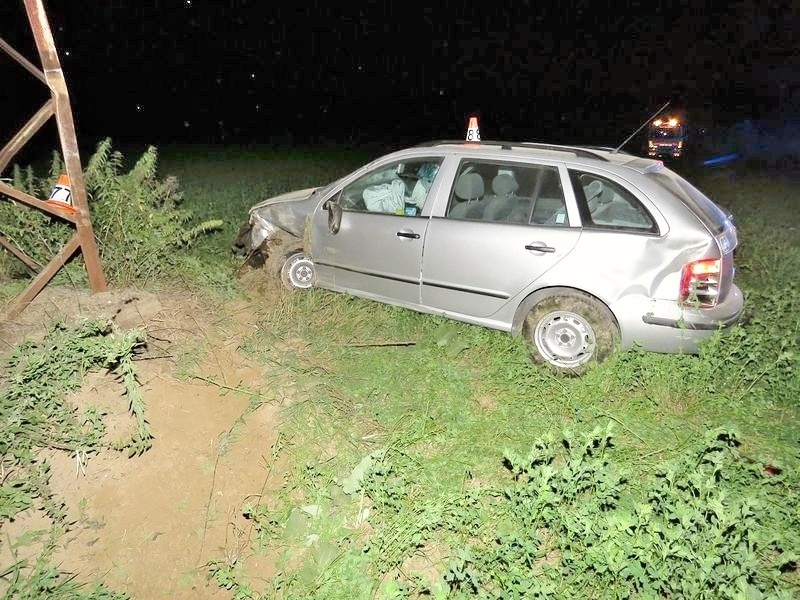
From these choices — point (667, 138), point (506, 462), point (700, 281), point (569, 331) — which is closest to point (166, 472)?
point (506, 462)

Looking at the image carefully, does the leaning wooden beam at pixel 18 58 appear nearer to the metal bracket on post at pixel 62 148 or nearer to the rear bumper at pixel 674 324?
the metal bracket on post at pixel 62 148

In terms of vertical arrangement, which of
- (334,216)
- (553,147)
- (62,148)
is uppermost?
(62,148)

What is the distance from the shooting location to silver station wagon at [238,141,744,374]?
3.99 meters

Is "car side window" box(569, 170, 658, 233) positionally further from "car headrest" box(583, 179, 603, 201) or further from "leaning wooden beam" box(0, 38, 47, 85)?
"leaning wooden beam" box(0, 38, 47, 85)

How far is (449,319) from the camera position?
4.99 metres

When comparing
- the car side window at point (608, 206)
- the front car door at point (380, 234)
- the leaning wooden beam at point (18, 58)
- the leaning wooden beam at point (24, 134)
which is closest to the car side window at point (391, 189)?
the front car door at point (380, 234)

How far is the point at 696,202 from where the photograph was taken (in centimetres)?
418

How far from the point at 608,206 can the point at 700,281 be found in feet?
2.76

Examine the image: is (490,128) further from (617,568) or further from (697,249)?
(617,568)

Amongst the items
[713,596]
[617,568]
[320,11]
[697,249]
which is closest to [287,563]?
[617,568]

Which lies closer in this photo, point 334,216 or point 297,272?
point 334,216

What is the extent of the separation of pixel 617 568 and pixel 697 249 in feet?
7.72

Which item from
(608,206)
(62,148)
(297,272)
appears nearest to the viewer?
(608,206)

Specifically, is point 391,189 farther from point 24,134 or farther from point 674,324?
point 24,134
